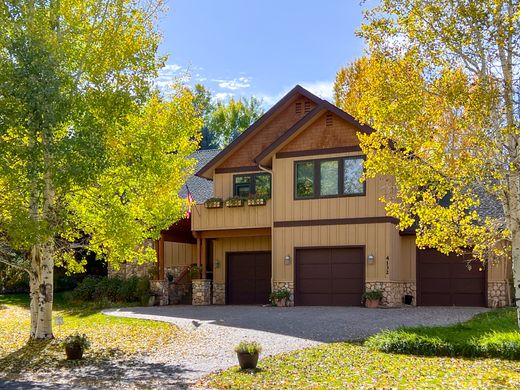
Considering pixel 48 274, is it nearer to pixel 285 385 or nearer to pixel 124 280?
pixel 285 385

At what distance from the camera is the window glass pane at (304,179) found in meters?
22.3

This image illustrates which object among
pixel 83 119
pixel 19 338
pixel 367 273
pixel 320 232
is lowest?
pixel 19 338

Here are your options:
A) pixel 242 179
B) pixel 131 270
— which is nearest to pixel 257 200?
pixel 242 179

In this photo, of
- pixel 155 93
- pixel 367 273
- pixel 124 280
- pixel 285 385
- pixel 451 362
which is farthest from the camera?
pixel 124 280

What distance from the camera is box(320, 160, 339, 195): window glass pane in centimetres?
2184

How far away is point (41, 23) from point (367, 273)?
1296cm

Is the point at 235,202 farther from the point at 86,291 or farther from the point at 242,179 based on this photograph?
the point at 86,291

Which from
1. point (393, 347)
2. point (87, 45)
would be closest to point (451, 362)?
point (393, 347)

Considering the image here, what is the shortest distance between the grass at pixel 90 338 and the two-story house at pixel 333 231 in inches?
237

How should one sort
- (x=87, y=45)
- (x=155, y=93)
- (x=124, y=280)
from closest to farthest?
(x=87, y=45)
(x=155, y=93)
(x=124, y=280)

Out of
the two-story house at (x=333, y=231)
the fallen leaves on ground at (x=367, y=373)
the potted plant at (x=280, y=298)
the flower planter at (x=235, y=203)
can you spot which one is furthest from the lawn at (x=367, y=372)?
the flower planter at (x=235, y=203)

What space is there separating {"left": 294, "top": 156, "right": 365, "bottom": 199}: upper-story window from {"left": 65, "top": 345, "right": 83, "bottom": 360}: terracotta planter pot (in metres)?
11.2

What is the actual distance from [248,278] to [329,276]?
4185 millimetres

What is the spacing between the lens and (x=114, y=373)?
11430 millimetres
